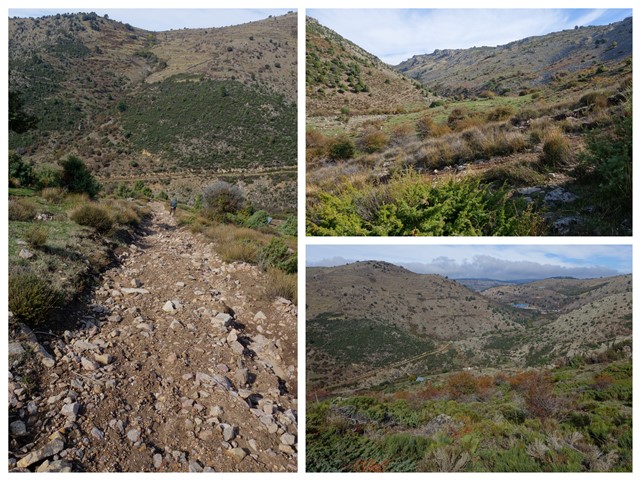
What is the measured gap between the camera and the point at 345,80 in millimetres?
3500

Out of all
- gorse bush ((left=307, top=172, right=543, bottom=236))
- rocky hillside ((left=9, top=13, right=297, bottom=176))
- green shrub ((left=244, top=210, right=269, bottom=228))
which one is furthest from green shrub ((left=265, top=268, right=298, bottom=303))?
rocky hillside ((left=9, top=13, right=297, bottom=176))

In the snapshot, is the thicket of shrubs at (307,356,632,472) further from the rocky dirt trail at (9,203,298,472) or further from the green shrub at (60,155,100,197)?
the green shrub at (60,155,100,197)

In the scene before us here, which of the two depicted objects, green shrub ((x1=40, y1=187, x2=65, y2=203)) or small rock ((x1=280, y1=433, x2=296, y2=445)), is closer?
small rock ((x1=280, y1=433, x2=296, y2=445))

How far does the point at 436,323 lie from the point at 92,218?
14.2 feet

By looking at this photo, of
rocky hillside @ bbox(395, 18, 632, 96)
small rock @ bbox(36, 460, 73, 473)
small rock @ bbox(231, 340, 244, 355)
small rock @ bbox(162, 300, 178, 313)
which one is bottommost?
small rock @ bbox(36, 460, 73, 473)

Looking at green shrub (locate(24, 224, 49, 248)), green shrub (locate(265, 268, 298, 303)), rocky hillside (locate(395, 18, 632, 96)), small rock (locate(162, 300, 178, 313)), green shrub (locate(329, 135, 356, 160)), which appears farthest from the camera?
green shrub (locate(265, 268, 298, 303))

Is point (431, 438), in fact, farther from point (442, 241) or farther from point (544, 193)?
point (544, 193)

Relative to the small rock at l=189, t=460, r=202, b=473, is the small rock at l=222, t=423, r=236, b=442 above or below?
above

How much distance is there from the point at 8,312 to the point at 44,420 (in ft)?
2.80

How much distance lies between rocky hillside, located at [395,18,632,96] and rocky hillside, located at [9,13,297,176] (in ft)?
63.1

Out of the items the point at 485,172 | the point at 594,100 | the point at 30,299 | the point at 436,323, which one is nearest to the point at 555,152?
the point at 485,172

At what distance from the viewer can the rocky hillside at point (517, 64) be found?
345cm

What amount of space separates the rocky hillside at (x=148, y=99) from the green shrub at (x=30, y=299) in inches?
835

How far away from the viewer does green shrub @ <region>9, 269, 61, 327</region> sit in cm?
246
